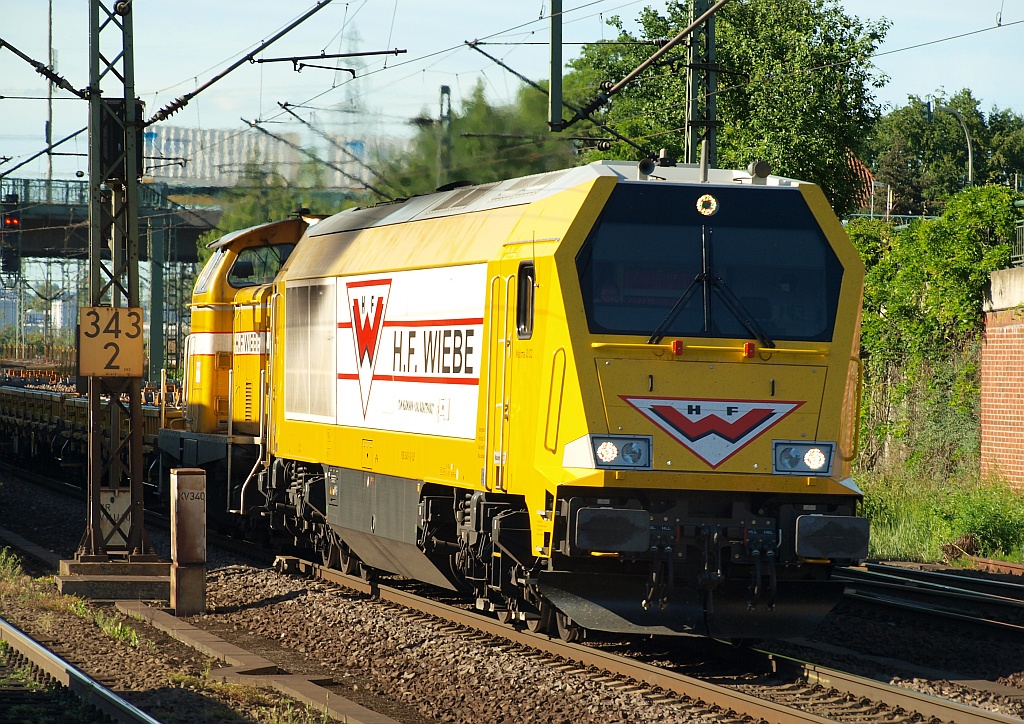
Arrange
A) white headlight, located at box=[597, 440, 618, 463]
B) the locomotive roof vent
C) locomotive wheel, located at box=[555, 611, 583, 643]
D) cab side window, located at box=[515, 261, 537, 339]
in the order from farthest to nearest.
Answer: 1. locomotive wheel, located at box=[555, 611, 583, 643]
2. the locomotive roof vent
3. cab side window, located at box=[515, 261, 537, 339]
4. white headlight, located at box=[597, 440, 618, 463]

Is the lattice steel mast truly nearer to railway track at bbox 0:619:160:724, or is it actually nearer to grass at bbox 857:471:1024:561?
railway track at bbox 0:619:160:724

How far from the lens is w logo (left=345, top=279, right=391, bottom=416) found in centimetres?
1183

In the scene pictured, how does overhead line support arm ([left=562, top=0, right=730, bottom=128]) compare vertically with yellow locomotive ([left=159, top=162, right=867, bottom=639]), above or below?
above

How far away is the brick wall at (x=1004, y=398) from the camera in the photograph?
59.9ft

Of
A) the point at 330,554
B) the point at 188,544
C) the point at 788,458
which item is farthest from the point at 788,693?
the point at 330,554

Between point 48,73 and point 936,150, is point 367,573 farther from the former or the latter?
point 936,150

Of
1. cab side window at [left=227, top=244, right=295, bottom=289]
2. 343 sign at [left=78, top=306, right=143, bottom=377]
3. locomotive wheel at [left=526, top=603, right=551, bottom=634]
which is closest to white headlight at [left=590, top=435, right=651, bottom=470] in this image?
locomotive wheel at [left=526, top=603, right=551, bottom=634]

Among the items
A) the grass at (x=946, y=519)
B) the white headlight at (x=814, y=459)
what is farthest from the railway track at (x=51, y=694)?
the grass at (x=946, y=519)

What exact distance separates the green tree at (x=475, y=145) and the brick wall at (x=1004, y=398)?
39.3ft

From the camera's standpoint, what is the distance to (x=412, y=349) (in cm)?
1117

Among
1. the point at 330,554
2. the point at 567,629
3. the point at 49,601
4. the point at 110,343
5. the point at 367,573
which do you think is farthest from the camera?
the point at 330,554

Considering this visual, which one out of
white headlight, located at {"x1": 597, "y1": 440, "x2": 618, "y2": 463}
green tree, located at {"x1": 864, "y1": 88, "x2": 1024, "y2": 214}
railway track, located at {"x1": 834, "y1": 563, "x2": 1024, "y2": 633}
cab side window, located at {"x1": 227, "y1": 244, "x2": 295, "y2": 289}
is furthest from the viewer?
green tree, located at {"x1": 864, "y1": 88, "x2": 1024, "y2": 214}

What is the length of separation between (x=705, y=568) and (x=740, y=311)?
179cm

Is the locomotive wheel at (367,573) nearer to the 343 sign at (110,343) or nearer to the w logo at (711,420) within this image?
the 343 sign at (110,343)
